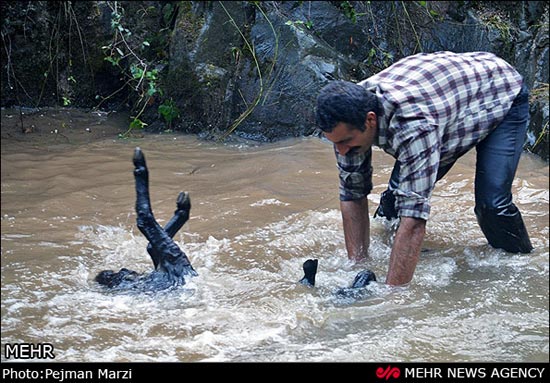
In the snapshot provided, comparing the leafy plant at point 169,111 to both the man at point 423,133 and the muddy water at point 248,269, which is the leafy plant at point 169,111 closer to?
the muddy water at point 248,269

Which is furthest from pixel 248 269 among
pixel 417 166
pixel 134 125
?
pixel 134 125

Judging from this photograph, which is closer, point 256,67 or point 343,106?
point 343,106

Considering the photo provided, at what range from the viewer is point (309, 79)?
6.98 meters

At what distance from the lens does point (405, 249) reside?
3812mm

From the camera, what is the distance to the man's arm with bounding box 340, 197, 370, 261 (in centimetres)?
435

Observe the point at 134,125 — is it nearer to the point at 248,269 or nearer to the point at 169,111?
the point at 169,111

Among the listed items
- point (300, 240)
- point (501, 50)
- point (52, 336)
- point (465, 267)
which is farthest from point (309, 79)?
point (52, 336)

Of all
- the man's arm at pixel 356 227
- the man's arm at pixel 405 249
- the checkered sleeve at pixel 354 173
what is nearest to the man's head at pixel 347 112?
the checkered sleeve at pixel 354 173

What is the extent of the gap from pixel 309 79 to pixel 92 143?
203 cm

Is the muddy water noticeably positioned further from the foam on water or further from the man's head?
the man's head
